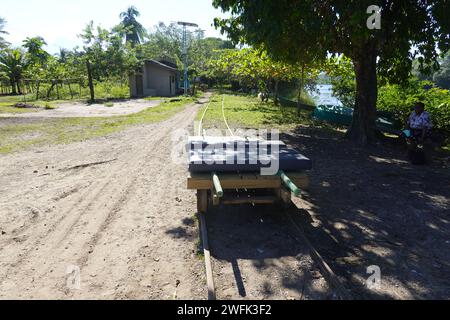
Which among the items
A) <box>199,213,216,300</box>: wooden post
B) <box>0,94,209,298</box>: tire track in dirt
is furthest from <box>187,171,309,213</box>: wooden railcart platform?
<box>0,94,209,298</box>: tire track in dirt

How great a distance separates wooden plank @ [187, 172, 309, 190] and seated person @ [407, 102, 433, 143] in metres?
6.27

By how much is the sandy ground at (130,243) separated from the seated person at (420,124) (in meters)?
6.49

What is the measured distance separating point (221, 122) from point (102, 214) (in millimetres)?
12069

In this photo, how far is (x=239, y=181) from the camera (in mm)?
5336

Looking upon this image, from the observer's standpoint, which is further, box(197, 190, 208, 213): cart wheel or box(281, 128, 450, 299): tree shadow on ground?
box(197, 190, 208, 213): cart wheel

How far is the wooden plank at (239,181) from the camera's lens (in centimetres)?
529

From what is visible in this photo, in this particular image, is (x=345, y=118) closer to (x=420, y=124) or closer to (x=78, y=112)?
(x=420, y=124)

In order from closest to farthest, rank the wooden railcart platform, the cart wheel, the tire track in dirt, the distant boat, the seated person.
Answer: the tire track in dirt → the wooden railcart platform → the cart wheel → the seated person → the distant boat

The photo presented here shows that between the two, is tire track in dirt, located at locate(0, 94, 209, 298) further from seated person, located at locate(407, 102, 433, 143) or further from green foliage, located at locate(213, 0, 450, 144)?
seated person, located at locate(407, 102, 433, 143)

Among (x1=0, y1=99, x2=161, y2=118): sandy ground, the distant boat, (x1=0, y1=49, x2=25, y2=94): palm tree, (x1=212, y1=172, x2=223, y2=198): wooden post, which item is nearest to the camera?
(x1=212, y1=172, x2=223, y2=198): wooden post

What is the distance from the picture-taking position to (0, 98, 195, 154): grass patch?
1232 centimetres

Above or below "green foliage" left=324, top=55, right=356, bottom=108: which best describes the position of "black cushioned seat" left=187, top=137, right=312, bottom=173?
below

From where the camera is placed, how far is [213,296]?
11.9ft
